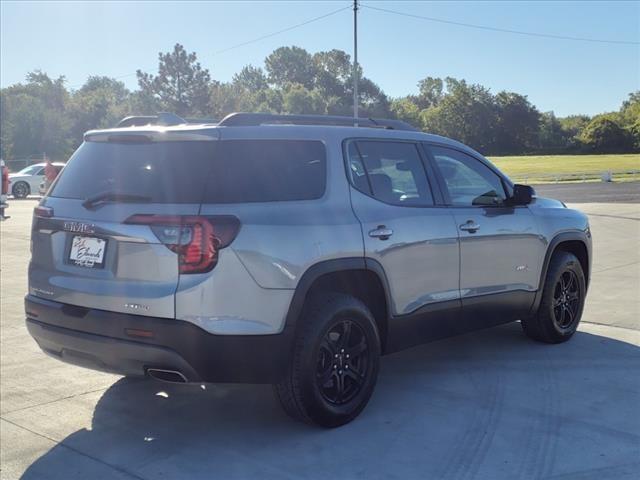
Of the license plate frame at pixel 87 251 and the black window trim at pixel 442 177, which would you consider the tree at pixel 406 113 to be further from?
the license plate frame at pixel 87 251

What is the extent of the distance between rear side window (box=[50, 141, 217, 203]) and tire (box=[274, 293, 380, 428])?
39.1 inches

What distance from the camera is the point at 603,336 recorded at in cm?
638

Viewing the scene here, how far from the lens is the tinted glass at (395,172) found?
464 cm

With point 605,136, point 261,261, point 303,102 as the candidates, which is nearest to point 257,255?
point 261,261

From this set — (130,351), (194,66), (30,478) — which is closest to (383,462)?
(130,351)

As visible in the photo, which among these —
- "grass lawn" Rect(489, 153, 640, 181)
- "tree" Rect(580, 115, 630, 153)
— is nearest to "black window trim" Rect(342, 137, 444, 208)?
"tree" Rect(580, 115, 630, 153)

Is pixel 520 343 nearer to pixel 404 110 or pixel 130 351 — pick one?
pixel 130 351

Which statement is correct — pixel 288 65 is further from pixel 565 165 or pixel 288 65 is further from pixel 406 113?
pixel 565 165

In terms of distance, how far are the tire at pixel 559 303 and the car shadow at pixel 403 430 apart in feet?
1.50

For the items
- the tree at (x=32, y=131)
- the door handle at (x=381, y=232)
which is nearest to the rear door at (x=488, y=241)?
the door handle at (x=381, y=232)

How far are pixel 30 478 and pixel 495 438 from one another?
258 centimetres

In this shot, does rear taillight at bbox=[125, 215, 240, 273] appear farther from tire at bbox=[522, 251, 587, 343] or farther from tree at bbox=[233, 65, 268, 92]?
tree at bbox=[233, 65, 268, 92]

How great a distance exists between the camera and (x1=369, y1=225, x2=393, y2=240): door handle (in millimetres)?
4387

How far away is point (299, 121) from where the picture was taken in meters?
4.85
